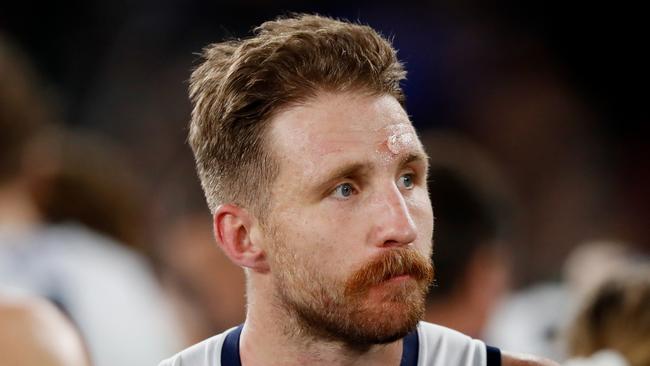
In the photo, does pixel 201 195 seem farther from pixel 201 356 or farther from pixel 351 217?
pixel 351 217

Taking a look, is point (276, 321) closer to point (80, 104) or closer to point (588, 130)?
point (80, 104)

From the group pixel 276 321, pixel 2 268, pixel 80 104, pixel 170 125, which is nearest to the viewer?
pixel 276 321

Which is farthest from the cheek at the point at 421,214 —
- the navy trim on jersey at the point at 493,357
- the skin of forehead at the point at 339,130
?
the navy trim on jersey at the point at 493,357

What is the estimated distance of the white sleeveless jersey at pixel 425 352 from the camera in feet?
9.86

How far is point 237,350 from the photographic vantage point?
3076 mm

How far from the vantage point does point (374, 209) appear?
2738 millimetres

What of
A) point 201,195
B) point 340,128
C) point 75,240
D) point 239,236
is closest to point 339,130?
point 340,128

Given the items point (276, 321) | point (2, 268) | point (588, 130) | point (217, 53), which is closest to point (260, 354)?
point (276, 321)

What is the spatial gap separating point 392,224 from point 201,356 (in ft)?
2.21

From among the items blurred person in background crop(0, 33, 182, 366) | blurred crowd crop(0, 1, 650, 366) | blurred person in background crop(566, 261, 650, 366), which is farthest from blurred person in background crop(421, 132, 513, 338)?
blurred person in background crop(0, 33, 182, 366)

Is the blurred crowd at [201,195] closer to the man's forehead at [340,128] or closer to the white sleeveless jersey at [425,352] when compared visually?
the white sleeveless jersey at [425,352]

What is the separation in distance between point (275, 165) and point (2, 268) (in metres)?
2.60

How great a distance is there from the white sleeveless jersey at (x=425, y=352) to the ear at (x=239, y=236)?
0.81 ft

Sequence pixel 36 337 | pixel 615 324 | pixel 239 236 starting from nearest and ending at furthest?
1. pixel 239 236
2. pixel 36 337
3. pixel 615 324
